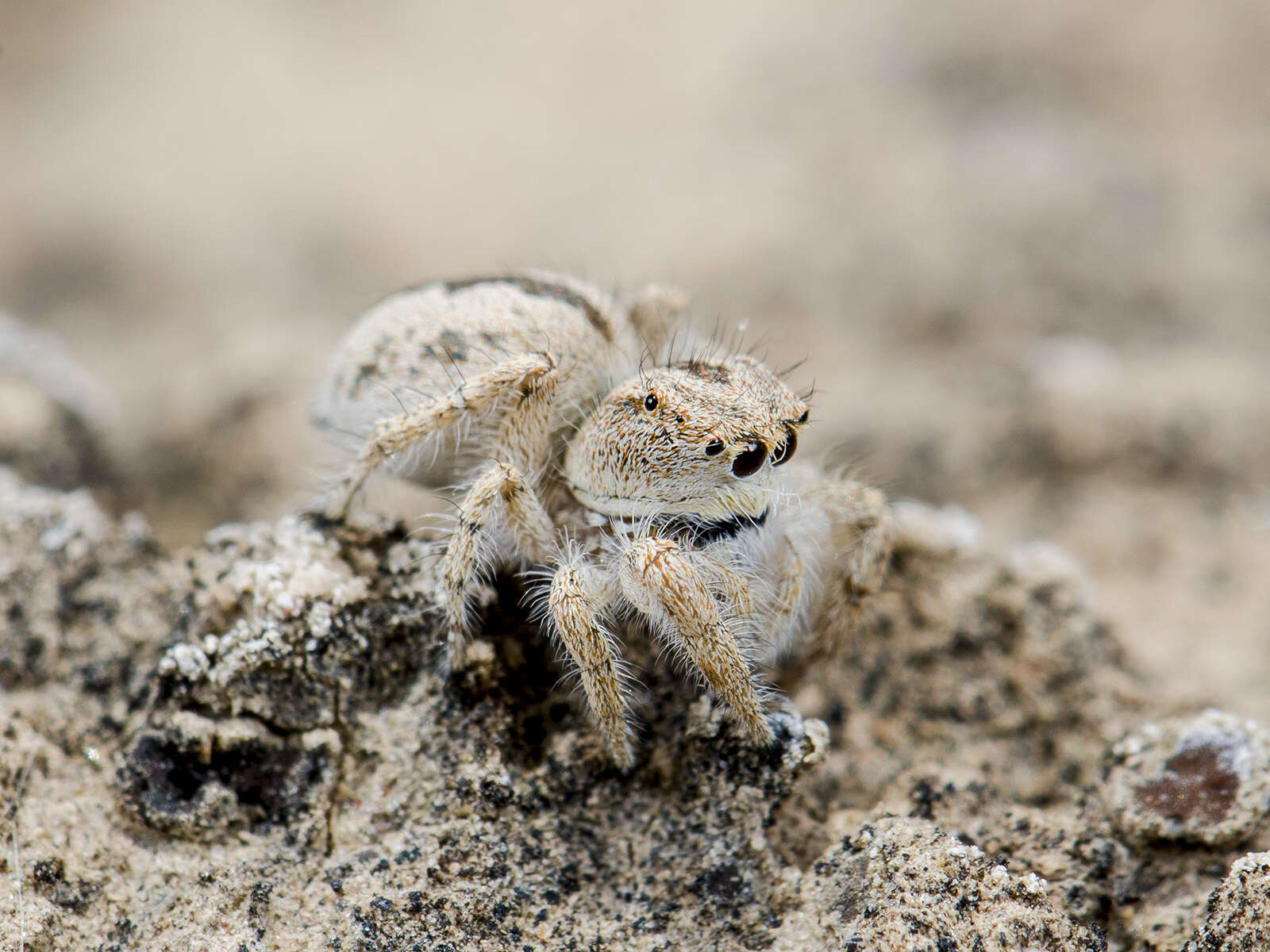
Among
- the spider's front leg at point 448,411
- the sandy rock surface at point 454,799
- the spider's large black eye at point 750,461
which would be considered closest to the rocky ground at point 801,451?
the sandy rock surface at point 454,799

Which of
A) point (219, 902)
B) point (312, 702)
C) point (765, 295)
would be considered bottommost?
point (219, 902)

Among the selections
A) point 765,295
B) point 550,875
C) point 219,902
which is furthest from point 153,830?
point 765,295

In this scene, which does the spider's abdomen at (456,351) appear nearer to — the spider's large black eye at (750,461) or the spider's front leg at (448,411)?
the spider's front leg at (448,411)

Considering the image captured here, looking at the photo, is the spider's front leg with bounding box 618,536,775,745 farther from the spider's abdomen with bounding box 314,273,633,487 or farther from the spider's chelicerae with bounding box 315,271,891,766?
the spider's abdomen with bounding box 314,273,633,487

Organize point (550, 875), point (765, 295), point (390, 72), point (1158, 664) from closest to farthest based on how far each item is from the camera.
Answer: point (550, 875)
point (1158, 664)
point (765, 295)
point (390, 72)

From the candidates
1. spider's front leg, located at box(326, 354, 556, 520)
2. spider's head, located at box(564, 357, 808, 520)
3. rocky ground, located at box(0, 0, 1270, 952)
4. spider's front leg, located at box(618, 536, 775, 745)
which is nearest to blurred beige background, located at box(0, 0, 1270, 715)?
rocky ground, located at box(0, 0, 1270, 952)

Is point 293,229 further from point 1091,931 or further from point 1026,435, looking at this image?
point 1091,931

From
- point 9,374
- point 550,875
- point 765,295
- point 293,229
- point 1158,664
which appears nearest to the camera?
point 550,875
